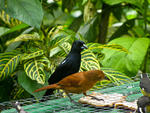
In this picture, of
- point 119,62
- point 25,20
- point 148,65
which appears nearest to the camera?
point 25,20

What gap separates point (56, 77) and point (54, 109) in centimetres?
52

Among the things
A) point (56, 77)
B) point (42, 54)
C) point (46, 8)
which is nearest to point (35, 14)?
point (42, 54)

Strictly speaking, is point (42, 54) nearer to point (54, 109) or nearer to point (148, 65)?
point (54, 109)

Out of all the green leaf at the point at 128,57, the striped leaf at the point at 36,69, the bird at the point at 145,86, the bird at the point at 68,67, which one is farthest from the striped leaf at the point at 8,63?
the bird at the point at 145,86

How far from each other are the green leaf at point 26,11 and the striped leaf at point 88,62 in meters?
0.70

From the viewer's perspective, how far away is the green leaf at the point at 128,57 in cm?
271

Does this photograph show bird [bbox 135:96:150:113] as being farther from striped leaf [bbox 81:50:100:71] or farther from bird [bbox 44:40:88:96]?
striped leaf [bbox 81:50:100:71]

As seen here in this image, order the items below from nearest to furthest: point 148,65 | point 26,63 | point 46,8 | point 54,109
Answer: point 54,109 → point 26,63 → point 148,65 → point 46,8

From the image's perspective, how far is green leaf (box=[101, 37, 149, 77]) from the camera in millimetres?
2707

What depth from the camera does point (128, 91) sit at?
6.10 feet

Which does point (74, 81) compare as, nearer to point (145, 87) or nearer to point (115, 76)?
point (145, 87)

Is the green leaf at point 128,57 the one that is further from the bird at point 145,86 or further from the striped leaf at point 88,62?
the bird at point 145,86

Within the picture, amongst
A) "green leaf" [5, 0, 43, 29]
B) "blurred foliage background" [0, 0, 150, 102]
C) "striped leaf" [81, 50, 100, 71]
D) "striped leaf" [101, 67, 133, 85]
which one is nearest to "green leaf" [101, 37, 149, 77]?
"blurred foliage background" [0, 0, 150, 102]

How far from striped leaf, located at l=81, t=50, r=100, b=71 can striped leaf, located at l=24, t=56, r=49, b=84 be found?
0.45 meters
